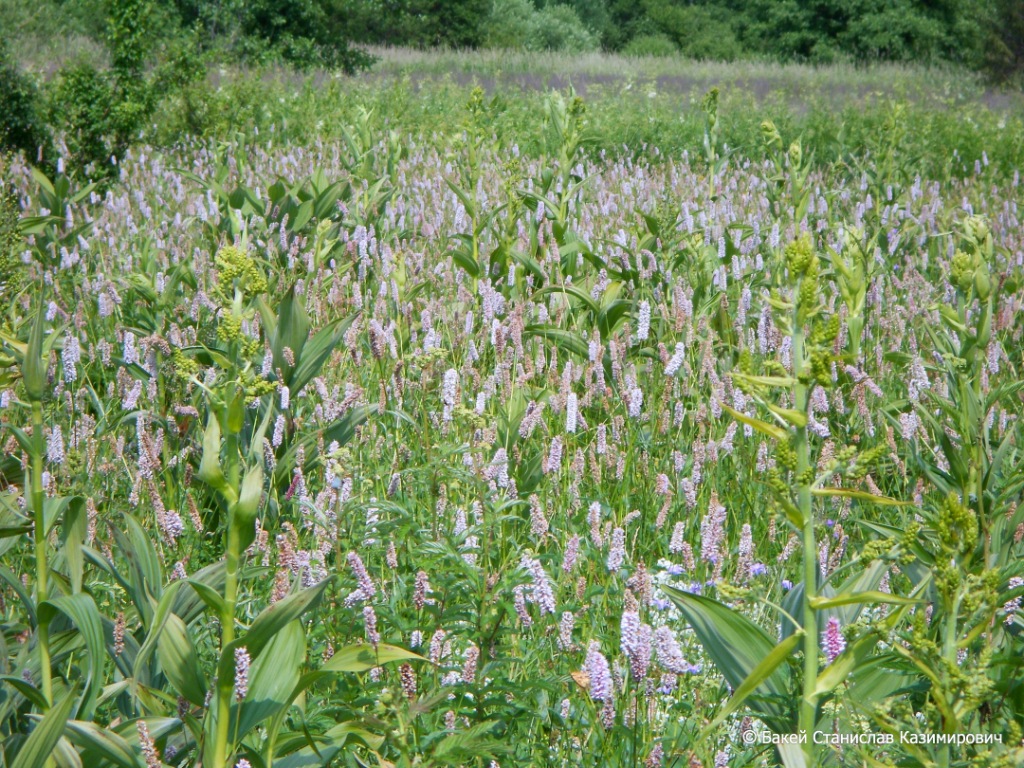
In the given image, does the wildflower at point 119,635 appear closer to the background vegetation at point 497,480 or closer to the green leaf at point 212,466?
the background vegetation at point 497,480

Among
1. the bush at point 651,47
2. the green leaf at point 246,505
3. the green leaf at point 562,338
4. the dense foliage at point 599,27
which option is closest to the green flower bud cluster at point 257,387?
the green leaf at point 246,505

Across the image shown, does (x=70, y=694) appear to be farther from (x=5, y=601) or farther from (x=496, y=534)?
(x=496, y=534)

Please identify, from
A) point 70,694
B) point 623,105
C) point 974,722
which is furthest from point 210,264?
point 623,105

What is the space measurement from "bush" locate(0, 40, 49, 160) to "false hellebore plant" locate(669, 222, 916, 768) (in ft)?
23.4

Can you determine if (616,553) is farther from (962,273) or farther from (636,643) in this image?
(962,273)

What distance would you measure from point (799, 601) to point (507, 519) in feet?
2.85

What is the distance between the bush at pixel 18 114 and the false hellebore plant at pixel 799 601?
713cm

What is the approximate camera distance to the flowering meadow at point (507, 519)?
1556 millimetres

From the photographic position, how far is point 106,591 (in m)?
2.40

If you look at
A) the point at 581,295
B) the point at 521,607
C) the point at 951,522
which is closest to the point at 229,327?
the point at 521,607

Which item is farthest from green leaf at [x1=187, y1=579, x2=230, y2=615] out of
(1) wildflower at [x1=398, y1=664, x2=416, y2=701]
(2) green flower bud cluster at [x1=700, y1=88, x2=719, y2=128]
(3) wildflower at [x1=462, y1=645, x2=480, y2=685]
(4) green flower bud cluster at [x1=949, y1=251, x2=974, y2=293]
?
(2) green flower bud cluster at [x1=700, y1=88, x2=719, y2=128]

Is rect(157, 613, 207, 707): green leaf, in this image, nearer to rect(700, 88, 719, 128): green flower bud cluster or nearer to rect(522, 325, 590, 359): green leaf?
rect(522, 325, 590, 359): green leaf

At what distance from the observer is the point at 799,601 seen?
176 cm

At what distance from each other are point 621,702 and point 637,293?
2973mm
